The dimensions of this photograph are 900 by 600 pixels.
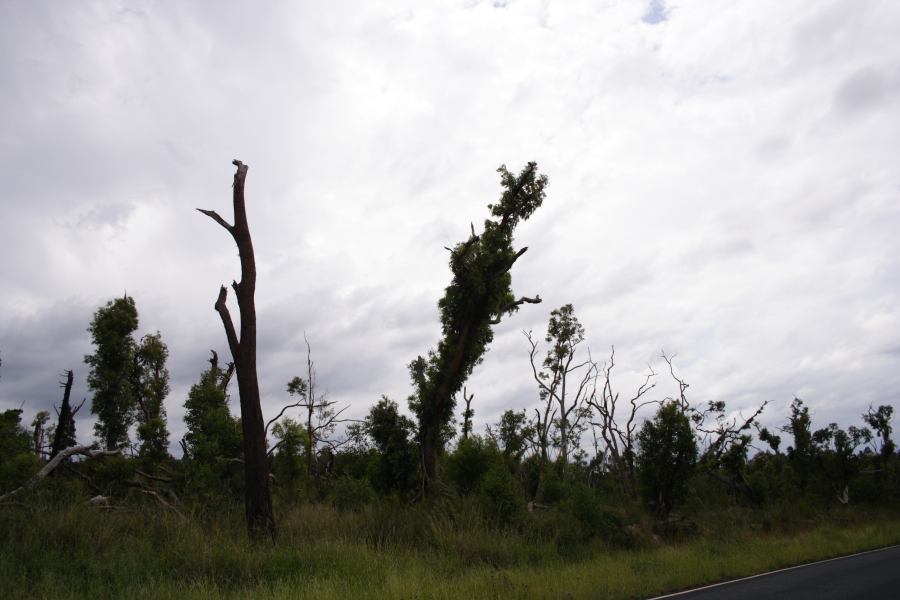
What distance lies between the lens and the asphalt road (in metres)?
10.4

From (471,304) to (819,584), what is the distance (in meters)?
14.3

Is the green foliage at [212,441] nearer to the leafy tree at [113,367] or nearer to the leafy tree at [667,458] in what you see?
the leafy tree at [113,367]

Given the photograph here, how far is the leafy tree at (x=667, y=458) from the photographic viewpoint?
77.6 ft

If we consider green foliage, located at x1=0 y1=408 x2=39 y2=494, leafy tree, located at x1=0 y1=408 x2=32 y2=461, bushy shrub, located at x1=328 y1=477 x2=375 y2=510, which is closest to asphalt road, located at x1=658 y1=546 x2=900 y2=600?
bushy shrub, located at x1=328 y1=477 x2=375 y2=510

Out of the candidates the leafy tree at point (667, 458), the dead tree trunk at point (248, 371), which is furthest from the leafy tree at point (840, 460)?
the dead tree trunk at point (248, 371)

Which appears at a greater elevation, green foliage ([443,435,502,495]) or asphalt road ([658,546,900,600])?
green foliage ([443,435,502,495])

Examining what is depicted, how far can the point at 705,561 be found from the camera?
15211 mm

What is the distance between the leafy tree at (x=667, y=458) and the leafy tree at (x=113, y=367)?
25.0 meters

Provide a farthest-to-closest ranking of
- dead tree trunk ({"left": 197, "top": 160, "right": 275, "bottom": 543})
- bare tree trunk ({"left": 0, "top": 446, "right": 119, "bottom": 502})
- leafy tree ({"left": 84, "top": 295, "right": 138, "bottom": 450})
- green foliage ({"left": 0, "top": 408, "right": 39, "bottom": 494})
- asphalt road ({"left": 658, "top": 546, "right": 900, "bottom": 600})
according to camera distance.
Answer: leafy tree ({"left": 84, "top": 295, "right": 138, "bottom": 450}) → green foliage ({"left": 0, "top": 408, "right": 39, "bottom": 494}) → dead tree trunk ({"left": 197, "top": 160, "right": 275, "bottom": 543}) → bare tree trunk ({"left": 0, "top": 446, "right": 119, "bottom": 502}) → asphalt road ({"left": 658, "top": 546, "right": 900, "bottom": 600})

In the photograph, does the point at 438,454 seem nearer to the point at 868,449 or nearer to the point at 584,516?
the point at 584,516

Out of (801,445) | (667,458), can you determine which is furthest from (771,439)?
(667,458)

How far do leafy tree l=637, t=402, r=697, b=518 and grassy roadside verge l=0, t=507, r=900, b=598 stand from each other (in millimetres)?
7777

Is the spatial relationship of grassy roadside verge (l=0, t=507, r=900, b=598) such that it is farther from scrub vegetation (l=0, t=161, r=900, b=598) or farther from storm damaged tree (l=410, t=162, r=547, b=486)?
storm damaged tree (l=410, t=162, r=547, b=486)

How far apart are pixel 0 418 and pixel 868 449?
57.4 meters
